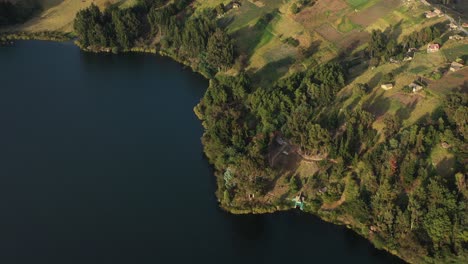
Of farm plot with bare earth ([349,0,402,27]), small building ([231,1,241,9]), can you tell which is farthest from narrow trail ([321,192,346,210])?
small building ([231,1,241,9])

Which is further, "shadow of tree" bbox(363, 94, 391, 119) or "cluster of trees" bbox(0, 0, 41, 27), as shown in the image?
"cluster of trees" bbox(0, 0, 41, 27)

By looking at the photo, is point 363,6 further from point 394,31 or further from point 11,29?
point 11,29

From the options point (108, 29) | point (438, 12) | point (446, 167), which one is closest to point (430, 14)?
point (438, 12)

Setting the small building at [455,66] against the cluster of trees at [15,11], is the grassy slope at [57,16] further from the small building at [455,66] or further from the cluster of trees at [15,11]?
the small building at [455,66]

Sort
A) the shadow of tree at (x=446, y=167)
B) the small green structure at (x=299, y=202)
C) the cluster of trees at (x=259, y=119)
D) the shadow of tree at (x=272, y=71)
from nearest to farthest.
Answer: the shadow of tree at (x=446, y=167) < the small green structure at (x=299, y=202) < the cluster of trees at (x=259, y=119) < the shadow of tree at (x=272, y=71)

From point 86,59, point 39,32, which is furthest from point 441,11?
point 39,32

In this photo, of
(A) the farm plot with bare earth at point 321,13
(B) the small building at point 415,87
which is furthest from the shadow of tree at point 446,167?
(A) the farm plot with bare earth at point 321,13

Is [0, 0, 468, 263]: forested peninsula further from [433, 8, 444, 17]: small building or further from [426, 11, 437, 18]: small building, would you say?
[433, 8, 444, 17]: small building
